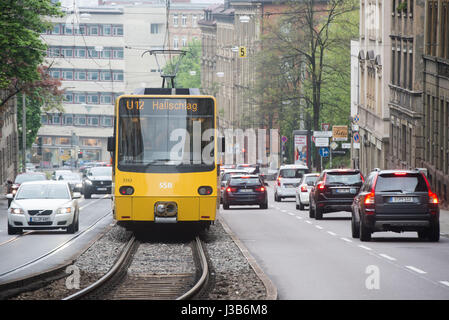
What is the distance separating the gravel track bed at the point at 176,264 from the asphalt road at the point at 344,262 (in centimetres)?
42

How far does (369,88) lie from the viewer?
68.1 m

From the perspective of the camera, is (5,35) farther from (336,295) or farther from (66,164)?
(66,164)

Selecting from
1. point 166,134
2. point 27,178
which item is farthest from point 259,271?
point 27,178

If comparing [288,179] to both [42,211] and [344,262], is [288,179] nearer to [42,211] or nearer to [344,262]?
[42,211]

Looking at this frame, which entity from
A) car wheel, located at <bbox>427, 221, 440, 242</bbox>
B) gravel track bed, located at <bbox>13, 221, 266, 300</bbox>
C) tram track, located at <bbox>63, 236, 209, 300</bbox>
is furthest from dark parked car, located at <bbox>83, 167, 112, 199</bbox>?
tram track, located at <bbox>63, 236, 209, 300</bbox>

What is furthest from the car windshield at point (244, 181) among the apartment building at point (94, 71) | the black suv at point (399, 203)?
the apartment building at point (94, 71)

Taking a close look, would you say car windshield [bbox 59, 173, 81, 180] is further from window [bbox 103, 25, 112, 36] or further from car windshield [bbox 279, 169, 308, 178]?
window [bbox 103, 25, 112, 36]

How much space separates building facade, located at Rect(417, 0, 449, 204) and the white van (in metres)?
5.56

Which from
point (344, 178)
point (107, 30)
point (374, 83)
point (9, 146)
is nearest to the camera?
point (344, 178)

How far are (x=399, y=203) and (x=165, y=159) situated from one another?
499cm

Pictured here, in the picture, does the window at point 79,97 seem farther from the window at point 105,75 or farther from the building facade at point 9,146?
the building facade at point 9,146

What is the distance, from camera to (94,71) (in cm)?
15350
